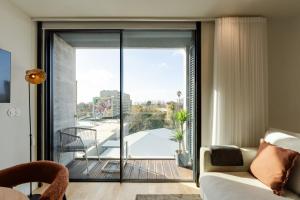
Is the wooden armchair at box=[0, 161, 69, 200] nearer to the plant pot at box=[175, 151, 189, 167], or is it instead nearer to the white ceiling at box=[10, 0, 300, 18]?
the white ceiling at box=[10, 0, 300, 18]

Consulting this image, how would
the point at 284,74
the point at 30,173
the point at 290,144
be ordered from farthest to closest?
the point at 284,74
the point at 290,144
the point at 30,173

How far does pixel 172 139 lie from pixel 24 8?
2737 millimetres

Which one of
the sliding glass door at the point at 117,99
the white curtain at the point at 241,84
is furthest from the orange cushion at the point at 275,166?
the sliding glass door at the point at 117,99

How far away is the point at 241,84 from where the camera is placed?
3299mm

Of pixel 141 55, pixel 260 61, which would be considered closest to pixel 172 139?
pixel 141 55

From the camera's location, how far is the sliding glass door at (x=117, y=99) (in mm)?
3652

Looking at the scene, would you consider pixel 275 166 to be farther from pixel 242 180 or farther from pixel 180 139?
pixel 180 139

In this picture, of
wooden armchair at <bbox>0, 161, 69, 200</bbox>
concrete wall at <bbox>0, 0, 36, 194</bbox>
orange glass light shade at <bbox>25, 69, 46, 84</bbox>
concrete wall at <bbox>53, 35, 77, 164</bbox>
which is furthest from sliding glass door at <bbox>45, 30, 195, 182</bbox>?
wooden armchair at <bbox>0, 161, 69, 200</bbox>

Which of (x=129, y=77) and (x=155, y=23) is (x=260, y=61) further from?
(x=129, y=77)

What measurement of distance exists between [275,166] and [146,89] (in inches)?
80.5

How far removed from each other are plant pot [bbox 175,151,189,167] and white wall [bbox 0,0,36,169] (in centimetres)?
218

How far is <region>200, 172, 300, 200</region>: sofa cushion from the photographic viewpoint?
79.3 inches

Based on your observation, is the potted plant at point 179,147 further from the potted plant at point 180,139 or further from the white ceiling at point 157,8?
the white ceiling at point 157,8

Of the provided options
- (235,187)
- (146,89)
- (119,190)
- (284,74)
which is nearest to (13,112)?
(119,190)
